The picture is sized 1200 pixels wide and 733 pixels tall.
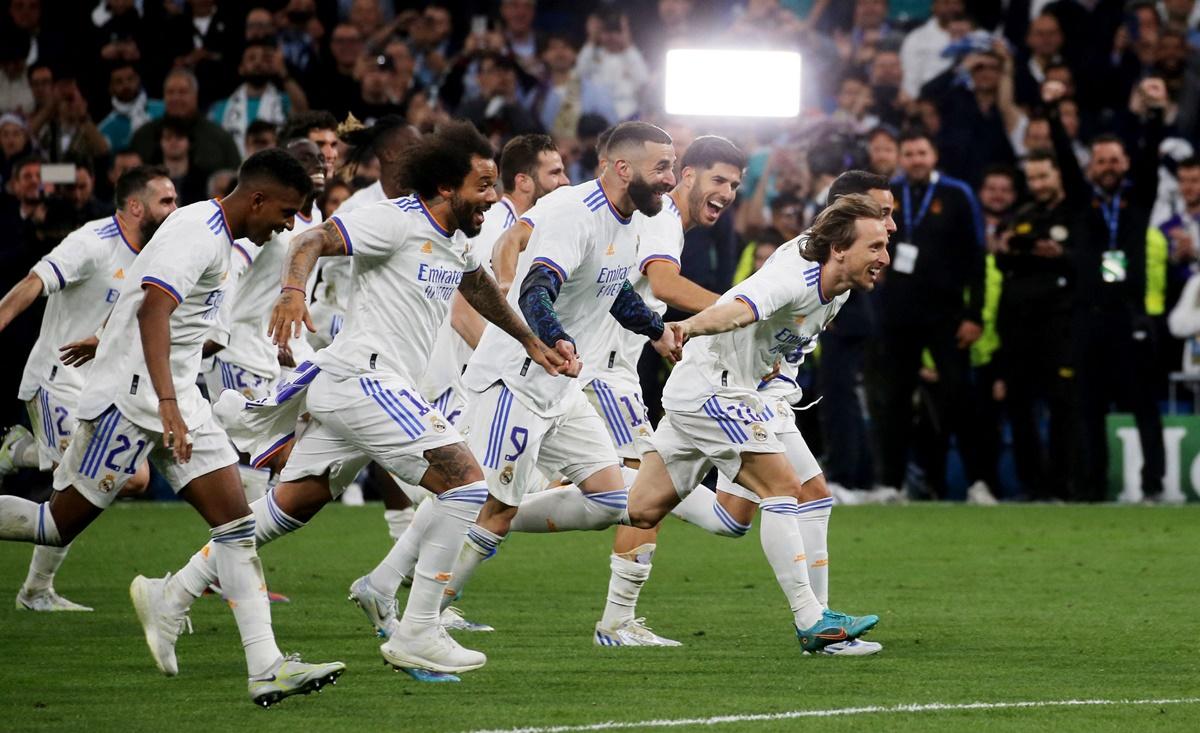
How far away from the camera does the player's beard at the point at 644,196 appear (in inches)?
353

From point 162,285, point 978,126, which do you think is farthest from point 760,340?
point 978,126

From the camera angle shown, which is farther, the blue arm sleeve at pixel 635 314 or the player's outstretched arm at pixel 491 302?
the blue arm sleeve at pixel 635 314

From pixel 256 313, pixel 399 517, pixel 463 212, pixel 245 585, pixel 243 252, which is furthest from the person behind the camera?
pixel 399 517

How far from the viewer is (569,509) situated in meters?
9.45

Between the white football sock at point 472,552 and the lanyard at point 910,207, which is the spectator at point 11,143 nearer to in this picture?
the lanyard at point 910,207

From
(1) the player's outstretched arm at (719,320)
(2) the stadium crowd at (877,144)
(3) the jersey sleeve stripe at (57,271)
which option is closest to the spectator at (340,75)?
(2) the stadium crowd at (877,144)

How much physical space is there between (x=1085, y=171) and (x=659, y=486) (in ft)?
35.4

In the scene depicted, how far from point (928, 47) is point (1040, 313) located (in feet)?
14.5

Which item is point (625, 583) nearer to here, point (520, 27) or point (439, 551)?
point (439, 551)

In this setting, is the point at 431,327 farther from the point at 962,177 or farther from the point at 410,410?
the point at 962,177

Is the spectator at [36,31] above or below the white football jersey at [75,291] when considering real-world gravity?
above

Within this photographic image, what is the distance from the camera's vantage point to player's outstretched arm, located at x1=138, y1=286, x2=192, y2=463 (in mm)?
7207

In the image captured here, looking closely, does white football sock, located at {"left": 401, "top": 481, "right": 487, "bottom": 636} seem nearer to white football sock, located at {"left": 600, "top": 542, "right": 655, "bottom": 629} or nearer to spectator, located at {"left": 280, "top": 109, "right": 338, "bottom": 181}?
white football sock, located at {"left": 600, "top": 542, "right": 655, "bottom": 629}

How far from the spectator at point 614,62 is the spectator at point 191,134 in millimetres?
4301
